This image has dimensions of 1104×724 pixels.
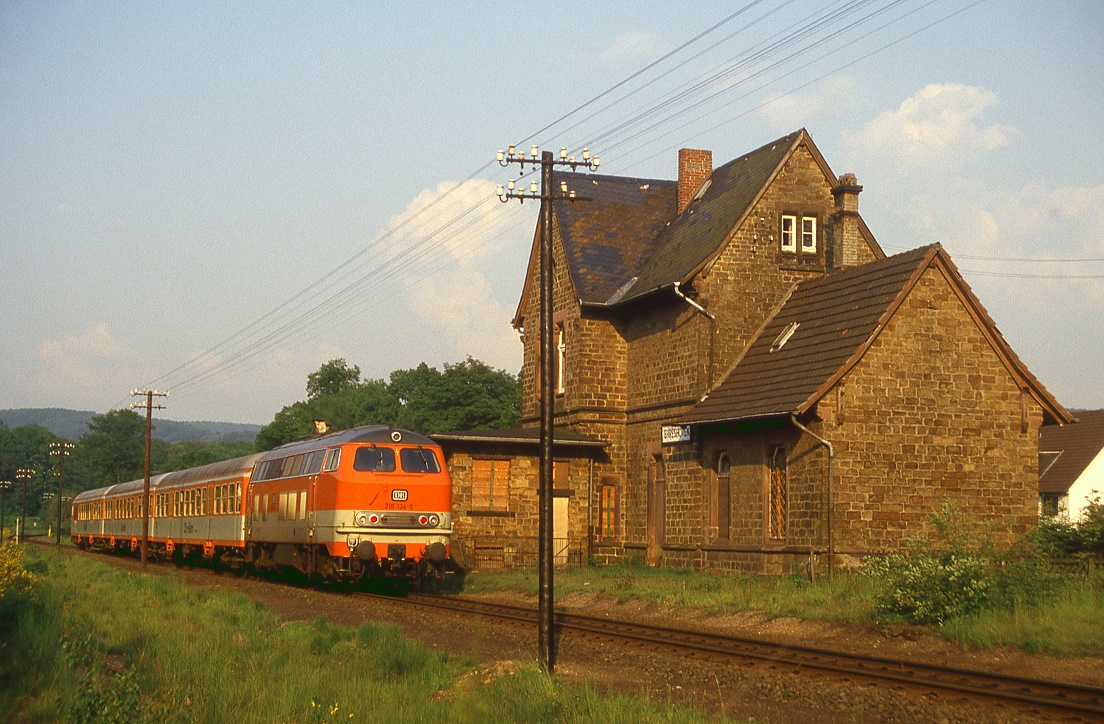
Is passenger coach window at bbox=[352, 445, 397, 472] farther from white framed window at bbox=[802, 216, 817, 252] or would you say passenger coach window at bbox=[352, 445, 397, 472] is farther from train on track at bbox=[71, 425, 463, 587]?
white framed window at bbox=[802, 216, 817, 252]

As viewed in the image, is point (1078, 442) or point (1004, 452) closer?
point (1004, 452)

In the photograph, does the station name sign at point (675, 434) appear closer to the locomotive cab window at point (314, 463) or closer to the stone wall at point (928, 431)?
the stone wall at point (928, 431)

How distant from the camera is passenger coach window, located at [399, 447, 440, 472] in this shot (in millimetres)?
24828

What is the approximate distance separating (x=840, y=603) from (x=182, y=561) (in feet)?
94.9

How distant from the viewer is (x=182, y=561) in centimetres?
4300

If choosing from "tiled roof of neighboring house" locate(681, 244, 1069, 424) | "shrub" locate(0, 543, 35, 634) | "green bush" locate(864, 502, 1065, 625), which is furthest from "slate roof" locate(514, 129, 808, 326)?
"shrub" locate(0, 543, 35, 634)

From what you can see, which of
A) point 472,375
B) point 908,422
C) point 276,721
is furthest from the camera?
point 472,375

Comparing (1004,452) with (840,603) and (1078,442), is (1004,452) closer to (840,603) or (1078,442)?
(840,603)

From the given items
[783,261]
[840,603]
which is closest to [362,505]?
[840,603]

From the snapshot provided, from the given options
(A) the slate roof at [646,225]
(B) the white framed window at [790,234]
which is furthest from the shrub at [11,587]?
(B) the white framed window at [790,234]

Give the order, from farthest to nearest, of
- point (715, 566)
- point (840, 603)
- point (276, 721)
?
point (715, 566) < point (840, 603) < point (276, 721)

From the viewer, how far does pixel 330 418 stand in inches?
4719

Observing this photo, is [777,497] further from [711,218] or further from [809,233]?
[711,218]

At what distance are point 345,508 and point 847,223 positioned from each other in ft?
49.2
